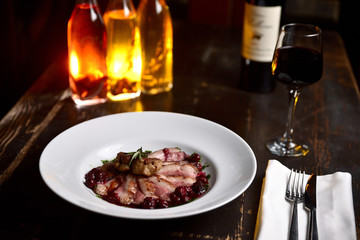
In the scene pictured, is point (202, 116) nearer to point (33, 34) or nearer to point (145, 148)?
point (145, 148)

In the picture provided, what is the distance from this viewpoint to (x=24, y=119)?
4.14 feet

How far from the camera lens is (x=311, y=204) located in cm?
86

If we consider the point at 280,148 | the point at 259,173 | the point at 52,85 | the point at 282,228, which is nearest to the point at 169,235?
the point at 282,228

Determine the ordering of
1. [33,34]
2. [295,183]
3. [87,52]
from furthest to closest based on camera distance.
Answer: [33,34]
[87,52]
[295,183]

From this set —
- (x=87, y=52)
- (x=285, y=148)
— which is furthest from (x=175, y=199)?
(x=87, y=52)

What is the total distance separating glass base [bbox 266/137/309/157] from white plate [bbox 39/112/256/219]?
0.56ft

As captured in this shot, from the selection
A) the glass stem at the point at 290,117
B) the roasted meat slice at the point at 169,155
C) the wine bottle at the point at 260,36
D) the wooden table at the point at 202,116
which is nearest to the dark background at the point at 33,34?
the wooden table at the point at 202,116

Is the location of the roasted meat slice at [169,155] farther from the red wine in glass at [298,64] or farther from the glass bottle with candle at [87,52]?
the glass bottle with candle at [87,52]

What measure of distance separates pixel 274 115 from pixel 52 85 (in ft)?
2.49

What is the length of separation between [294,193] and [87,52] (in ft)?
2.40

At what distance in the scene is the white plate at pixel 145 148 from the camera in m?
0.79

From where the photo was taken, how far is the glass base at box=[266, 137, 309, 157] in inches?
44.6

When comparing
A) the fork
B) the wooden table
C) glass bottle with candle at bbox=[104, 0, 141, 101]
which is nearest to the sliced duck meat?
the wooden table

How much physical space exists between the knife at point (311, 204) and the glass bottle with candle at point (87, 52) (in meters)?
0.71
